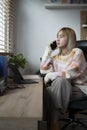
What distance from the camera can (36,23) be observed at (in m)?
4.14

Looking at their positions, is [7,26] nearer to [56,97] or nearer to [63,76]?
[63,76]

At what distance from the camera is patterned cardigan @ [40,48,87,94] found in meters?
2.27

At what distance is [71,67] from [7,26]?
1803mm

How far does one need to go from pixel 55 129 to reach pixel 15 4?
8.60 feet

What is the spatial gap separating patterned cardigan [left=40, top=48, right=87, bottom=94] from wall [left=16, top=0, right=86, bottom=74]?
1.50 m

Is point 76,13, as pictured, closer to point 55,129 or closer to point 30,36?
point 30,36

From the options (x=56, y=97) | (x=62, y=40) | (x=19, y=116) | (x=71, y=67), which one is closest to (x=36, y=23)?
(x=62, y=40)

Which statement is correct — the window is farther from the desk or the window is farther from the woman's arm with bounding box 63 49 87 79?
the desk

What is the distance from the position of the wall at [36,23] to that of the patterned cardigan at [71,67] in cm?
150

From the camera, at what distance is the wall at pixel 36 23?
4.13m

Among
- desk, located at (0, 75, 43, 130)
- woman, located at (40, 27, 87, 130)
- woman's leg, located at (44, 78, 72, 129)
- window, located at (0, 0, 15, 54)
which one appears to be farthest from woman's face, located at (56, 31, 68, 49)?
desk, located at (0, 75, 43, 130)

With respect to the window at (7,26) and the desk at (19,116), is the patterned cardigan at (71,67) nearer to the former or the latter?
the window at (7,26)

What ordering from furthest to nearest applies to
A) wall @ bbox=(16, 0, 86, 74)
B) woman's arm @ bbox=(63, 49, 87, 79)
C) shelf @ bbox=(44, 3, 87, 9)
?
wall @ bbox=(16, 0, 86, 74) < shelf @ bbox=(44, 3, 87, 9) < woman's arm @ bbox=(63, 49, 87, 79)

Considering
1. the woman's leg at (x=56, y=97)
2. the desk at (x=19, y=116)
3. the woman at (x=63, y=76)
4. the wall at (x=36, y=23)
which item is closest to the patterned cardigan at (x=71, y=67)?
the woman at (x=63, y=76)
